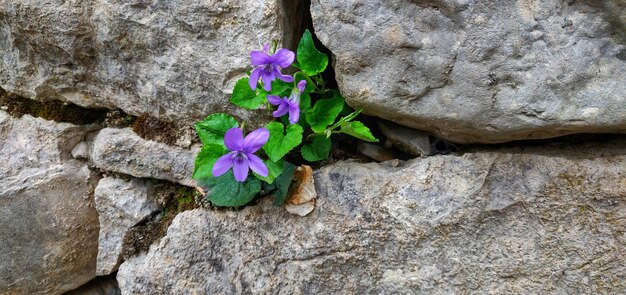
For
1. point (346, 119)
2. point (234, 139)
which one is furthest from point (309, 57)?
point (234, 139)

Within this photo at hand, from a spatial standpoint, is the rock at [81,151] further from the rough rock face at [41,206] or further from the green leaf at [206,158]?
the green leaf at [206,158]

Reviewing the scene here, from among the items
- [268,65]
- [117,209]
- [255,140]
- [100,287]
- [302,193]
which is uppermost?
[268,65]

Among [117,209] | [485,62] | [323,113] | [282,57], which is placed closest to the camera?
[485,62]

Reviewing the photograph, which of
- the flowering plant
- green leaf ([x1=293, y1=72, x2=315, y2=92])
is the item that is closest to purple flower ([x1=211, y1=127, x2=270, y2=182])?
the flowering plant

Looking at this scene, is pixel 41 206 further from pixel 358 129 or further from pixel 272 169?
pixel 358 129

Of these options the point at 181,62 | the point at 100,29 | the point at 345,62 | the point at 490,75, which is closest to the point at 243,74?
the point at 181,62

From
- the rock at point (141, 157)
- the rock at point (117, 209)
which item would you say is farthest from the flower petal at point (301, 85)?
the rock at point (117, 209)

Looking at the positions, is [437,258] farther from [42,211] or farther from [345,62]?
[42,211]
